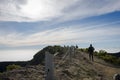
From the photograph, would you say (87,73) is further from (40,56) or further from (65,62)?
(40,56)

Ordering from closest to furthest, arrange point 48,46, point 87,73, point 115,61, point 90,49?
1. point 87,73
2. point 90,49
3. point 48,46
4. point 115,61

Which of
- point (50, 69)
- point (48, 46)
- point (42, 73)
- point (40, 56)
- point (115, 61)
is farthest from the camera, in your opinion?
point (115, 61)

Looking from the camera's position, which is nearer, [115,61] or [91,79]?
[91,79]

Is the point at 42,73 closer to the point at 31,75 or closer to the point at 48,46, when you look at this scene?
the point at 31,75

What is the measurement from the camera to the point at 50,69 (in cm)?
1268

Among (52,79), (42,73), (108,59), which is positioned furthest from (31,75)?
(108,59)

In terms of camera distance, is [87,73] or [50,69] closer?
[50,69]

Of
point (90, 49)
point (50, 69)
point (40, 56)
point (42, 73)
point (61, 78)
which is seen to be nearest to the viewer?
point (50, 69)

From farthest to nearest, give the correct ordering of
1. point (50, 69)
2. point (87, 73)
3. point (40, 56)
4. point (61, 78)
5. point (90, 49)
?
1. point (40, 56)
2. point (90, 49)
3. point (87, 73)
4. point (61, 78)
5. point (50, 69)

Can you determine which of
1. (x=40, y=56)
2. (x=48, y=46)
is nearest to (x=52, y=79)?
(x=40, y=56)

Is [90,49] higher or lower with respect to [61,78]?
higher

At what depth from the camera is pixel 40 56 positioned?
42125 mm

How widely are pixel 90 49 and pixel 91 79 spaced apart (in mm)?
14256

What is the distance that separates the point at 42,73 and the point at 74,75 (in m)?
2.83
